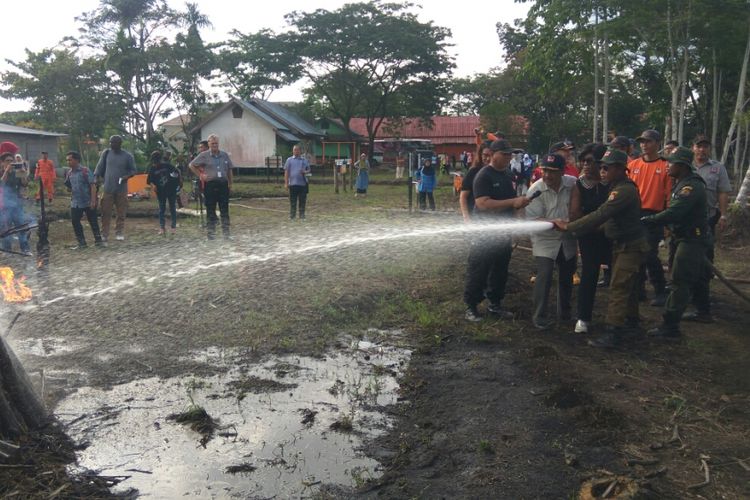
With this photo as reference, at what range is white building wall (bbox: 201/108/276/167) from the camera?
43.5 meters

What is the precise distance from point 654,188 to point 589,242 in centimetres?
184

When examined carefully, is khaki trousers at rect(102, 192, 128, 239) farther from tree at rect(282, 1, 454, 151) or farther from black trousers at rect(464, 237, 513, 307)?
tree at rect(282, 1, 454, 151)

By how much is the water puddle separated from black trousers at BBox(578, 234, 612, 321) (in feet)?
7.13

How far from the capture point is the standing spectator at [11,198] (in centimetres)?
969

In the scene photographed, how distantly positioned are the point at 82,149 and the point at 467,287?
40.8 meters

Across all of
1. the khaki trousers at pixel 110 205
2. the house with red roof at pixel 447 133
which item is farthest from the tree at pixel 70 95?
the khaki trousers at pixel 110 205

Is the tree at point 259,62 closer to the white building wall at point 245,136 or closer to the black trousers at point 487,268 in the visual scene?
the white building wall at point 245,136

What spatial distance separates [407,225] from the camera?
13.9 m

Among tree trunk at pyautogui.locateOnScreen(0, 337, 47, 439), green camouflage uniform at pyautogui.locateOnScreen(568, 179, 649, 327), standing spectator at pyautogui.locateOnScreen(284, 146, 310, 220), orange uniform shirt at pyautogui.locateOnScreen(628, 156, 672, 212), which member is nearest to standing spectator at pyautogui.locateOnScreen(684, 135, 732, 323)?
orange uniform shirt at pyautogui.locateOnScreen(628, 156, 672, 212)

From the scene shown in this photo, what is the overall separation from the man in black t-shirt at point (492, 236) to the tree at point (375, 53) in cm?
3577

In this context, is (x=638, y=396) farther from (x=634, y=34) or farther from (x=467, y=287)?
(x=634, y=34)

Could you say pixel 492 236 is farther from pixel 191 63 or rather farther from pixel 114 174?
pixel 191 63

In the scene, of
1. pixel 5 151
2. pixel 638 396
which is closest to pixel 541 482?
pixel 638 396

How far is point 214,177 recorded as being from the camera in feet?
37.2
